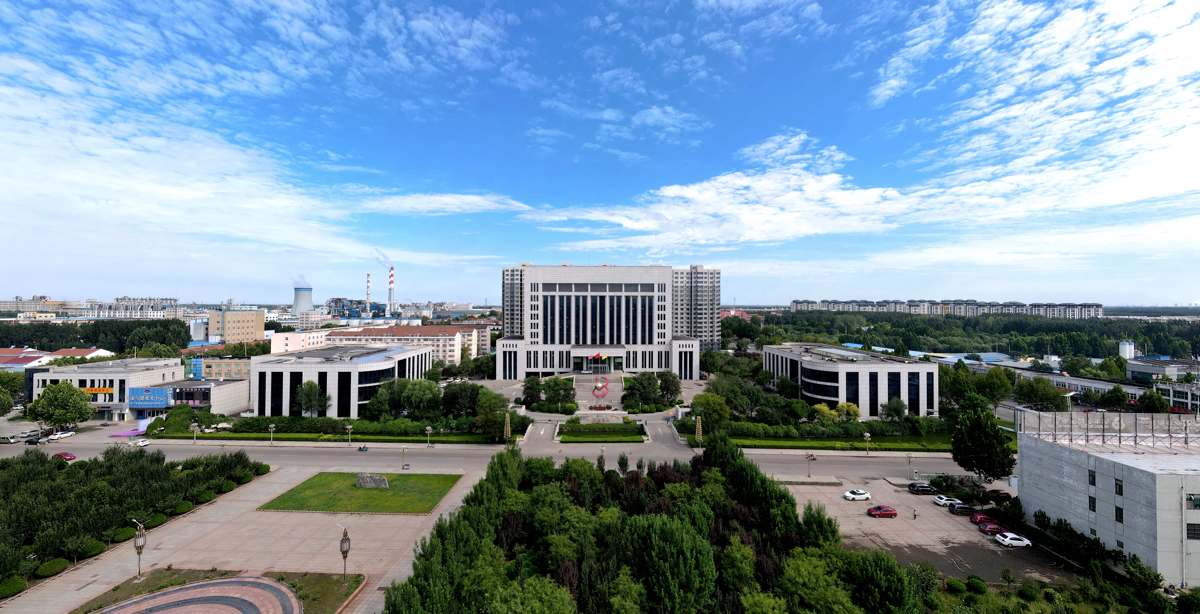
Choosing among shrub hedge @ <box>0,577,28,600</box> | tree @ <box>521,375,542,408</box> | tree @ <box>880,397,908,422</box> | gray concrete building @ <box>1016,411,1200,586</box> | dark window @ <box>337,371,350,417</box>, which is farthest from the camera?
tree @ <box>521,375,542,408</box>

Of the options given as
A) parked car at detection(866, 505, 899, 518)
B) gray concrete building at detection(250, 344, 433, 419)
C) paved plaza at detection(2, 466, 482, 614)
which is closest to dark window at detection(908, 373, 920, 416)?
parked car at detection(866, 505, 899, 518)

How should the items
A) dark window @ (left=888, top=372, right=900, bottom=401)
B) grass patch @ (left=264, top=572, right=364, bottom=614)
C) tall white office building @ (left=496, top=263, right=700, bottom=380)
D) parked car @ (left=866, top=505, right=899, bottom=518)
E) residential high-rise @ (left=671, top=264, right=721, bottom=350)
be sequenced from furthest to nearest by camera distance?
residential high-rise @ (left=671, top=264, right=721, bottom=350)
tall white office building @ (left=496, top=263, right=700, bottom=380)
dark window @ (left=888, top=372, right=900, bottom=401)
parked car @ (left=866, top=505, right=899, bottom=518)
grass patch @ (left=264, top=572, right=364, bottom=614)

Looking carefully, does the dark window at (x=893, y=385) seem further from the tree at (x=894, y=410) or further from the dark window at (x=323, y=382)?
the dark window at (x=323, y=382)

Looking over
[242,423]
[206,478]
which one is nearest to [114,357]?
[242,423]

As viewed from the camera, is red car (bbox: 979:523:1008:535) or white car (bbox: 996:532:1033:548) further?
red car (bbox: 979:523:1008:535)

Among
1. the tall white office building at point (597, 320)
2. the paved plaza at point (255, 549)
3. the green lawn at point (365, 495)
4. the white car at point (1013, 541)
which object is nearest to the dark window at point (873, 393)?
the white car at point (1013, 541)

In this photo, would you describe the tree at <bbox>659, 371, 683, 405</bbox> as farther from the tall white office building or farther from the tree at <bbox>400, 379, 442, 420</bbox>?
the tree at <bbox>400, 379, 442, 420</bbox>

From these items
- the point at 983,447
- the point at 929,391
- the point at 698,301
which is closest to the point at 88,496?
the point at 983,447
